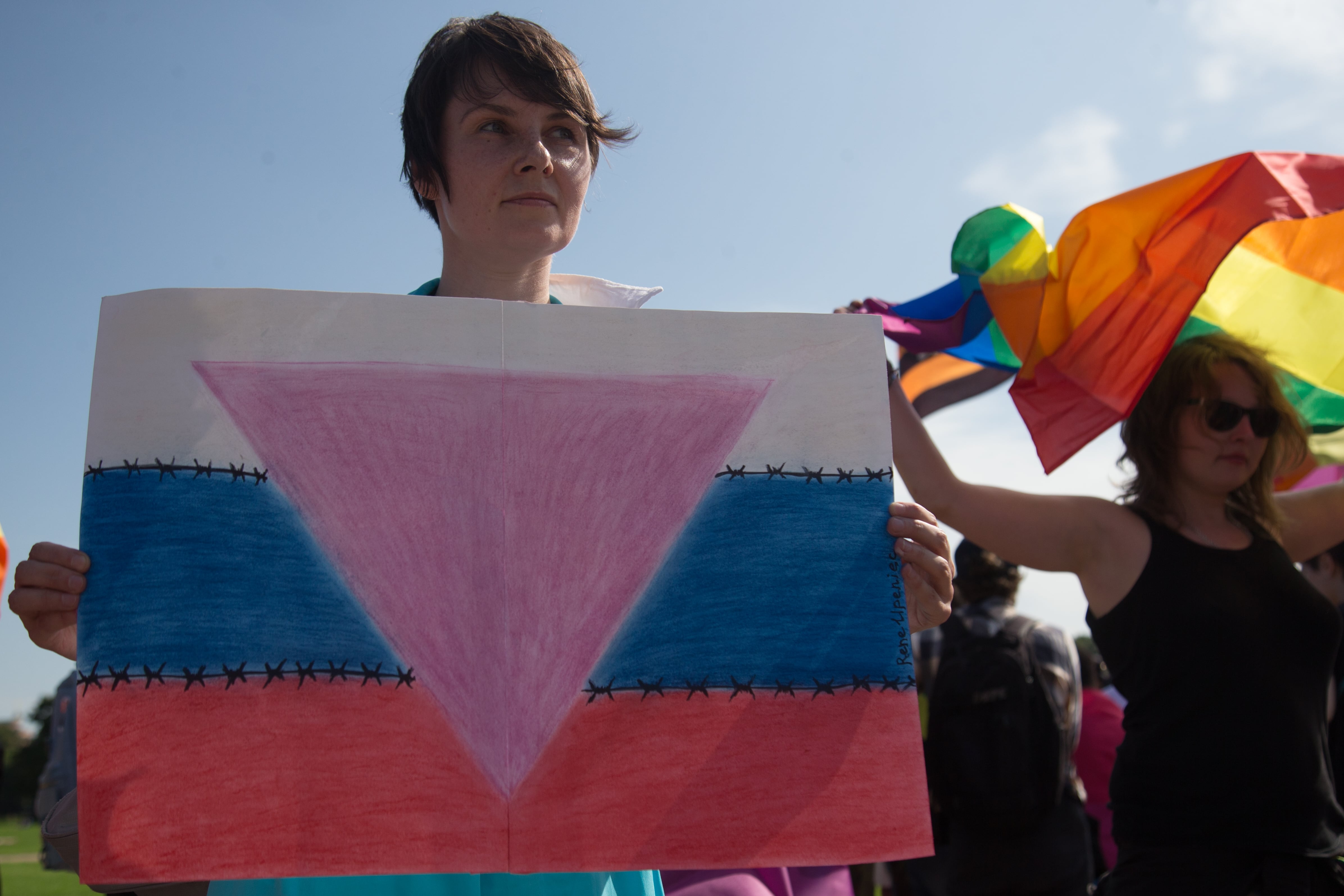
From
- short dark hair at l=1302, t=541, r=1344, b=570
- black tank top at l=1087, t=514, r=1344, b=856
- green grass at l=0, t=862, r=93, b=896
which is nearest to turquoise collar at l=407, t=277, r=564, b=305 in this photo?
black tank top at l=1087, t=514, r=1344, b=856

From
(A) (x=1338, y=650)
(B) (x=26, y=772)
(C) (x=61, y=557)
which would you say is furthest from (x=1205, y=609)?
(B) (x=26, y=772)

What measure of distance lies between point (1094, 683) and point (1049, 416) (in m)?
4.34

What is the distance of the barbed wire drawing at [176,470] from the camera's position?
3.80 ft

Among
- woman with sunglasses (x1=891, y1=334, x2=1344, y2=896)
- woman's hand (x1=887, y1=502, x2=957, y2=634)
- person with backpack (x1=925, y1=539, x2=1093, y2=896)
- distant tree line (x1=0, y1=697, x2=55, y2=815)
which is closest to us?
woman's hand (x1=887, y1=502, x2=957, y2=634)

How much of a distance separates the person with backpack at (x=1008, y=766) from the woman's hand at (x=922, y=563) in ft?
5.75

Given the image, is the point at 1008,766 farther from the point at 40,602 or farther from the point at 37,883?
the point at 37,883

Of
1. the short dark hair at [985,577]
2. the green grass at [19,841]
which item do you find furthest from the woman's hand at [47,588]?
the green grass at [19,841]

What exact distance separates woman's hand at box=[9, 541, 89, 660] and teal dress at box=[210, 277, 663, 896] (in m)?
0.36

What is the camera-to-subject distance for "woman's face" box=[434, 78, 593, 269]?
1.36 m

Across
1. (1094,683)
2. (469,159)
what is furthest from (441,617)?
(1094,683)

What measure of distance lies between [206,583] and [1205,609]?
1687mm

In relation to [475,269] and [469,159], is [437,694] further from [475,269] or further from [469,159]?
[469,159]

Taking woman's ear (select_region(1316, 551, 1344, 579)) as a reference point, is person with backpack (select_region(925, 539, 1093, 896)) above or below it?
below

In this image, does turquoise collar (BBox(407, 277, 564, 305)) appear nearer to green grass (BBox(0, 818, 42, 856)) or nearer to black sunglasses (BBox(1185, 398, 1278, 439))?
black sunglasses (BBox(1185, 398, 1278, 439))
